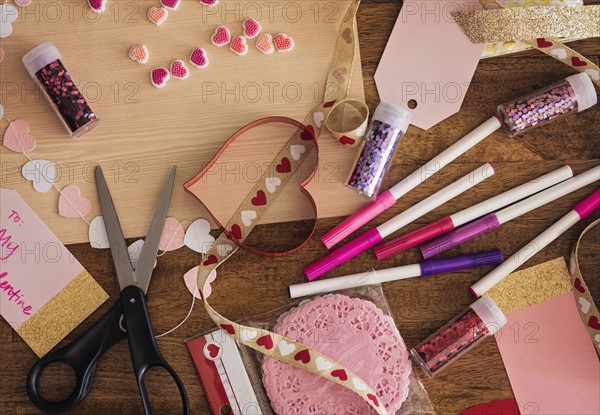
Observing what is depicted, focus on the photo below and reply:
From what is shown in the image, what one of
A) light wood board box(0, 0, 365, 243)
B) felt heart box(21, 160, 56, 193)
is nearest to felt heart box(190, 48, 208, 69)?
light wood board box(0, 0, 365, 243)

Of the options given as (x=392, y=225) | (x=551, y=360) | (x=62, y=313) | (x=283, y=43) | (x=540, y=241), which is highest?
(x=283, y=43)

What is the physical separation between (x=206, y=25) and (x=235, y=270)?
0.37 metres

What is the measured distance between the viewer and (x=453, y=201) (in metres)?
1.02

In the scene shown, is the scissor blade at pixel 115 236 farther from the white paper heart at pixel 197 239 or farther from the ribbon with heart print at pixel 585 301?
the ribbon with heart print at pixel 585 301

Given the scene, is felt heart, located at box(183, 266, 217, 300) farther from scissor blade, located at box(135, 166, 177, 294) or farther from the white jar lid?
the white jar lid

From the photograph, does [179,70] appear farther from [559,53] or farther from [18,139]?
[559,53]

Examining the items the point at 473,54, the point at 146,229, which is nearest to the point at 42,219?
the point at 146,229

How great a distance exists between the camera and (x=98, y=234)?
100cm

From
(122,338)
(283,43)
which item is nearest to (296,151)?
(283,43)

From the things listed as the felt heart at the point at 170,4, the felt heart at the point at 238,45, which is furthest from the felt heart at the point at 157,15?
the felt heart at the point at 238,45

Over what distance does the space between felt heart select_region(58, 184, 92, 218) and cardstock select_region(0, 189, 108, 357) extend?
4 centimetres

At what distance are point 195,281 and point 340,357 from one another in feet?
0.77

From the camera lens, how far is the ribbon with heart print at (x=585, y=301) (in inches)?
39.2

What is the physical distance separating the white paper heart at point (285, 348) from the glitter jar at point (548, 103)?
17.7 inches
